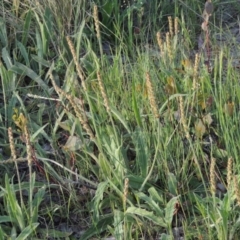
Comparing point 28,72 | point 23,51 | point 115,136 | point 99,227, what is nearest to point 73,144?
point 115,136

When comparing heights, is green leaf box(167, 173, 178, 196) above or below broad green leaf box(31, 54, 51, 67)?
below

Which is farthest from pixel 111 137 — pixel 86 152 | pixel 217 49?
pixel 217 49

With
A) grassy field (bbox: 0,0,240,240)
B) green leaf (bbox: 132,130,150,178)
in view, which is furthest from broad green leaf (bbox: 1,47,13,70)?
green leaf (bbox: 132,130,150,178)

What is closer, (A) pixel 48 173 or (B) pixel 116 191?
(B) pixel 116 191

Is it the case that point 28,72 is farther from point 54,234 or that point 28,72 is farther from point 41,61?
point 54,234

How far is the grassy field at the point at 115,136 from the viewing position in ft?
6.21

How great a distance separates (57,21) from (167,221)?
128cm

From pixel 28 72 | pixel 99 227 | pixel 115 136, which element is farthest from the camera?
pixel 28 72

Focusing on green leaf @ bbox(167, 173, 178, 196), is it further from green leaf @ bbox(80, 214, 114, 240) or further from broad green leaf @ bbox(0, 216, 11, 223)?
broad green leaf @ bbox(0, 216, 11, 223)

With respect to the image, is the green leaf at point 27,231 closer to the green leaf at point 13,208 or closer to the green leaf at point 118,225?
the green leaf at point 13,208

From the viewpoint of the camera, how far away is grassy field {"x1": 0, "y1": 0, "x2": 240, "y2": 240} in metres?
1.89

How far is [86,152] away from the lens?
2.06 meters

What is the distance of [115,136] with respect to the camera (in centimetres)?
207

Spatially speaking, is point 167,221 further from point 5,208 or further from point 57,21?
point 57,21
